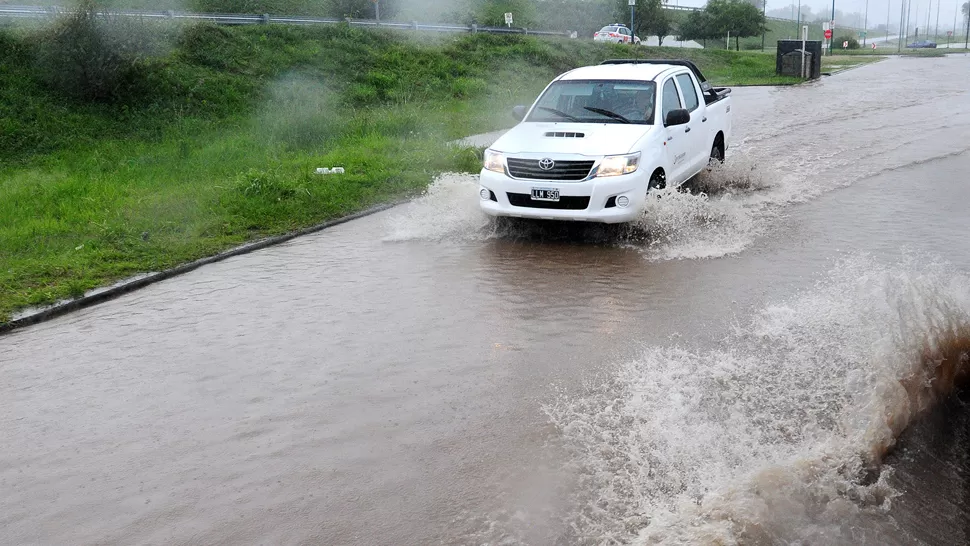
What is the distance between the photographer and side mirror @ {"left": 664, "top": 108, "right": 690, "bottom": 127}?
9789 mm

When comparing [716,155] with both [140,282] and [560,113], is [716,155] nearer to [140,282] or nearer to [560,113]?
[560,113]

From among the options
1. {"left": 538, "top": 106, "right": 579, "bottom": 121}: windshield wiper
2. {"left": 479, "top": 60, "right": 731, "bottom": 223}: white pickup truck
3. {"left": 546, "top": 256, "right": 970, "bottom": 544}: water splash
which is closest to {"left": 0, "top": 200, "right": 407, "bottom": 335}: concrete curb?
{"left": 479, "top": 60, "right": 731, "bottom": 223}: white pickup truck

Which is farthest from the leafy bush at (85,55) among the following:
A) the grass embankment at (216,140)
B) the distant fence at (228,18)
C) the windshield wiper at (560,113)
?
the windshield wiper at (560,113)

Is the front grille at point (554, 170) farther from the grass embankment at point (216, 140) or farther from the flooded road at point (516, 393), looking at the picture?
the grass embankment at point (216, 140)

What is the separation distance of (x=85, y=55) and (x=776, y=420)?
1876 centimetres

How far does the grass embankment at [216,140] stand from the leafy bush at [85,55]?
0.79 ft

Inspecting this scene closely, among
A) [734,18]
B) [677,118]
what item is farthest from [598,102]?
[734,18]

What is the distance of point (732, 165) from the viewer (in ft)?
41.0

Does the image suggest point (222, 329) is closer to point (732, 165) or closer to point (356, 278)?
point (356, 278)

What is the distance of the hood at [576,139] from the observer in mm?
9172

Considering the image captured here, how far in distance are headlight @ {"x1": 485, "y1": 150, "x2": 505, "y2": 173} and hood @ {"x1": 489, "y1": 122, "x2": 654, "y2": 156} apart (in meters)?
0.07

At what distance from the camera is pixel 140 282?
8758 millimetres

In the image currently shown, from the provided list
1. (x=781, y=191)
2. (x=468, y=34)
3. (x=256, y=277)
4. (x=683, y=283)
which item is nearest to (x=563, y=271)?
(x=683, y=283)

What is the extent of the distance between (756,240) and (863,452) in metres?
4.96
